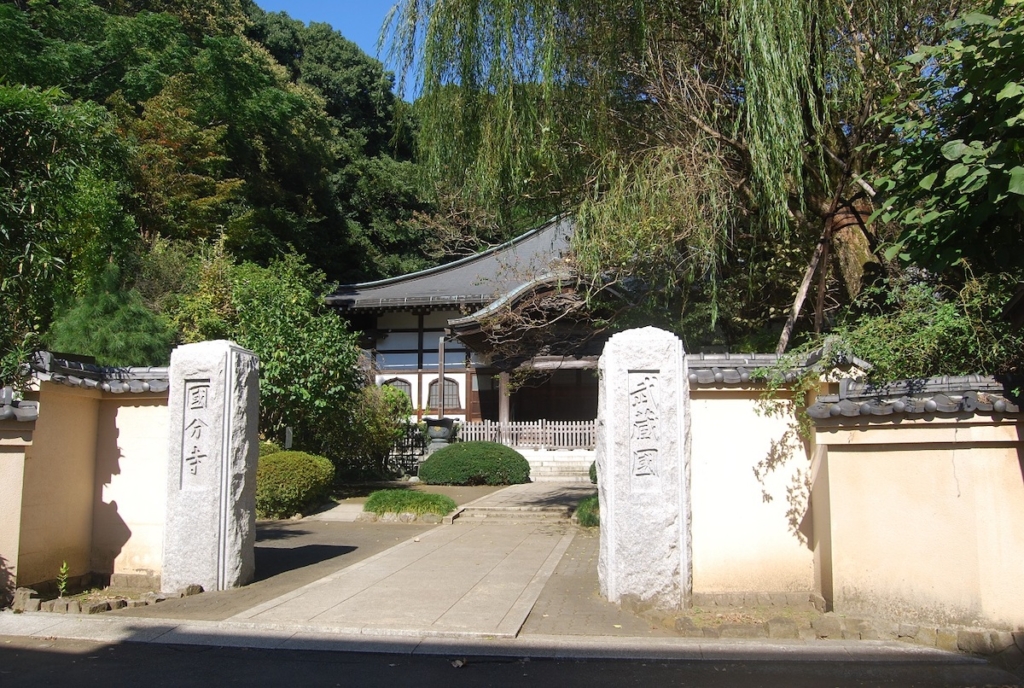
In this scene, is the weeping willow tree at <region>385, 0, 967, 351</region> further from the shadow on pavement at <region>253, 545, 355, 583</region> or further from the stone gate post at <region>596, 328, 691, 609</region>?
the shadow on pavement at <region>253, 545, 355, 583</region>

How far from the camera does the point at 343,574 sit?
30.9ft

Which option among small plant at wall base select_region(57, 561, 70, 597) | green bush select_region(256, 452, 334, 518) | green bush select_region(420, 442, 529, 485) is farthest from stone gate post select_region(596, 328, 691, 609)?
green bush select_region(420, 442, 529, 485)

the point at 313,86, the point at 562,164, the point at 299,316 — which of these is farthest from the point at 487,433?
the point at 313,86

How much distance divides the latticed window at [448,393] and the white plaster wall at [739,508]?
750 inches

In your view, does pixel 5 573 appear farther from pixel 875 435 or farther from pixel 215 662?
→ pixel 875 435

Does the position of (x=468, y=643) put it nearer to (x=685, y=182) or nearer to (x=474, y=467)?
(x=685, y=182)

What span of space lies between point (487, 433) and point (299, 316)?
8.21 meters

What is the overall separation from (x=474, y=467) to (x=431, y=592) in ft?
36.0

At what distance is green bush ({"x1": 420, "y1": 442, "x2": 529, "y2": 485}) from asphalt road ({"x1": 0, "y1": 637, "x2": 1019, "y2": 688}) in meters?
13.1

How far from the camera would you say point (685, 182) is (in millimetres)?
9617

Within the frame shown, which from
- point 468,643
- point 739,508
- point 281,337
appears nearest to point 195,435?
point 468,643

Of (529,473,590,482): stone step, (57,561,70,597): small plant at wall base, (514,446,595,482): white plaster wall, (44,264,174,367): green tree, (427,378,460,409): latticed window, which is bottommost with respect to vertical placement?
(57,561,70,597): small plant at wall base

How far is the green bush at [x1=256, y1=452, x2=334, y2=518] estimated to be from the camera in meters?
15.1

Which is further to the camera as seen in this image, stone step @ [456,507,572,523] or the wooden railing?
the wooden railing
